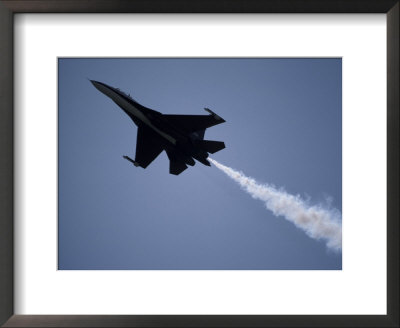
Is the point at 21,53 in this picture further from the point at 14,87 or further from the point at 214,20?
the point at 214,20

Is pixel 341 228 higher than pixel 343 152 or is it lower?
lower

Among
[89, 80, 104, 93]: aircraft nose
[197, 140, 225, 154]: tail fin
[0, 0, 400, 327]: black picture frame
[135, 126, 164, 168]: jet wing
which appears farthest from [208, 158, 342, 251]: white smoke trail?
[135, 126, 164, 168]: jet wing

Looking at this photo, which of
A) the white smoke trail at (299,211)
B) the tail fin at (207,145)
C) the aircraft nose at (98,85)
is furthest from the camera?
the tail fin at (207,145)

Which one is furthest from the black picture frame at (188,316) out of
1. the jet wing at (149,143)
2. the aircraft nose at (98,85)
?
the jet wing at (149,143)

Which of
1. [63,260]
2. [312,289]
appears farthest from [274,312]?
[63,260]

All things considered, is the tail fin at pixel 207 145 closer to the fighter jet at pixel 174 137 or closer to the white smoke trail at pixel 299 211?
the fighter jet at pixel 174 137

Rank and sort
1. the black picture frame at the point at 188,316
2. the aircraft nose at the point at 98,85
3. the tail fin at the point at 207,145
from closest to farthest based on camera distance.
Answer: the black picture frame at the point at 188,316, the aircraft nose at the point at 98,85, the tail fin at the point at 207,145
